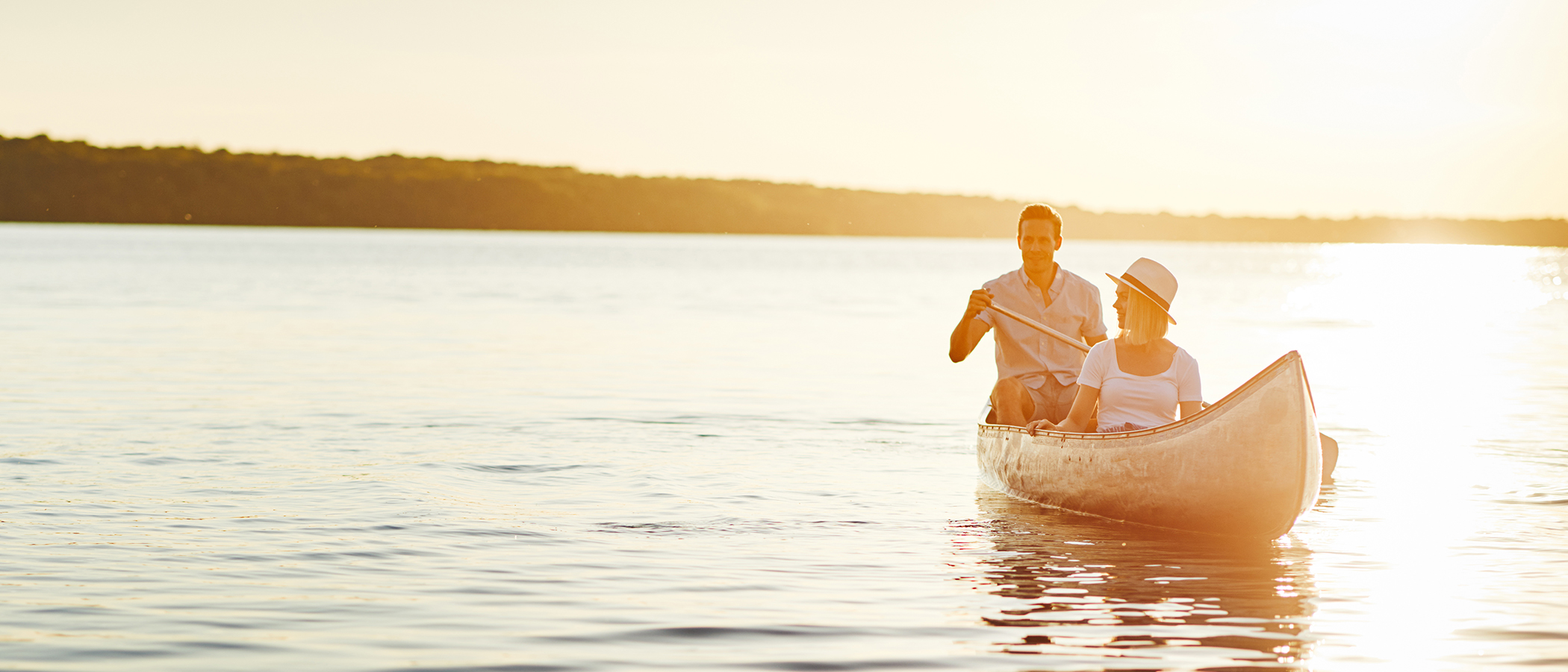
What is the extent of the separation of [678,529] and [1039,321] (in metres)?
2.97

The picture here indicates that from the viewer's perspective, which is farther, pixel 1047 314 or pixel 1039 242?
pixel 1047 314

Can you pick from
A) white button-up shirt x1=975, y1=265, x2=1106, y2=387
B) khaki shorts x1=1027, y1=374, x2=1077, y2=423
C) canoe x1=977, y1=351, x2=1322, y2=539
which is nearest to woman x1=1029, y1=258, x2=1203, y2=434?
canoe x1=977, y1=351, x2=1322, y2=539

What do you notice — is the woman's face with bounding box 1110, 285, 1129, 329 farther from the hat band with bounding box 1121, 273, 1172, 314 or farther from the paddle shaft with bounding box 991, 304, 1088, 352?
the paddle shaft with bounding box 991, 304, 1088, 352

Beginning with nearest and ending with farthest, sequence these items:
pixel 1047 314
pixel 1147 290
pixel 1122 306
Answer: pixel 1147 290 → pixel 1122 306 → pixel 1047 314

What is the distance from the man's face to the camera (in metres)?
10.8

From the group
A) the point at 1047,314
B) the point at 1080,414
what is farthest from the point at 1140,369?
the point at 1047,314

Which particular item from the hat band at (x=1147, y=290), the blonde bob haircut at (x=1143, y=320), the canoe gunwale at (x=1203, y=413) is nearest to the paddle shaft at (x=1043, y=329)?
the canoe gunwale at (x=1203, y=413)

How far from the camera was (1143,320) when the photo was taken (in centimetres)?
922

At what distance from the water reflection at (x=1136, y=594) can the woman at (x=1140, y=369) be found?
83 cm

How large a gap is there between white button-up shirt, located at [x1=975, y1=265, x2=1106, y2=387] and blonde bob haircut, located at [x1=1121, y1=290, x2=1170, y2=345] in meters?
1.67

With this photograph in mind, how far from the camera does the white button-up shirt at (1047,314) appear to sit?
11078 mm

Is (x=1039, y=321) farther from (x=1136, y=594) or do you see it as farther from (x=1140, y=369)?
(x=1136, y=594)

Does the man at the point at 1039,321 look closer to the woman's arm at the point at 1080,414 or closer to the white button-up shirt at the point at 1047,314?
the white button-up shirt at the point at 1047,314

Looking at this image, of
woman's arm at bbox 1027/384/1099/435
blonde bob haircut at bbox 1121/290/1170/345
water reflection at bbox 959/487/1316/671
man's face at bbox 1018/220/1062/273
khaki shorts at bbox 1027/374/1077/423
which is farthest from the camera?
khaki shorts at bbox 1027/374/1077/423
